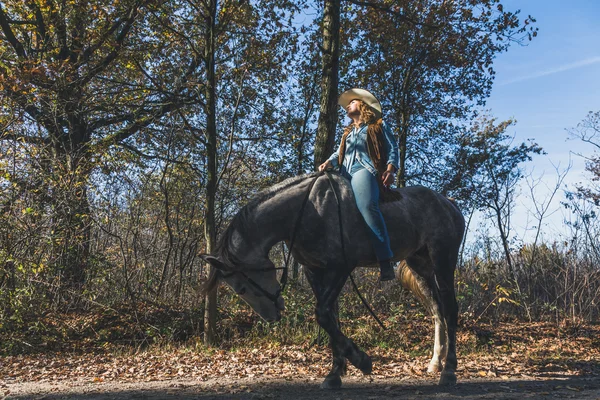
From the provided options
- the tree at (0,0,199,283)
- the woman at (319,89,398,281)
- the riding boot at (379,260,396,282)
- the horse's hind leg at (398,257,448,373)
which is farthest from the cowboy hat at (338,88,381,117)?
the tree at (0,0,199,283)

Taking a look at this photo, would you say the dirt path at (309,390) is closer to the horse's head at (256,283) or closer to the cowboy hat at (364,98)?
the horse's head at (256,283)

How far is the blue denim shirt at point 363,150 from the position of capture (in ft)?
17.9

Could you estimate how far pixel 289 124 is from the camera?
1482 cm

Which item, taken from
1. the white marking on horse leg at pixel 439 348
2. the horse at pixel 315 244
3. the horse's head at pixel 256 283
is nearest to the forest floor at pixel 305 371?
the white marking on horse leg at pixel 439 348

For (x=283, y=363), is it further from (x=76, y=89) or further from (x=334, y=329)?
(x=76, y=89)

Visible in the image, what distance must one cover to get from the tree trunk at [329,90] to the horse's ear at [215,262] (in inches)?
155

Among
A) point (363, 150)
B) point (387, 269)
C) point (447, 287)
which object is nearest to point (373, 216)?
point (387, 269)

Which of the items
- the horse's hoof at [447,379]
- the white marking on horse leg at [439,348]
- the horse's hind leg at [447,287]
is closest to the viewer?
the horse's hoof at [447,379]

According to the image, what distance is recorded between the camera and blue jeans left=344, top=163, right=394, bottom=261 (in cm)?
517

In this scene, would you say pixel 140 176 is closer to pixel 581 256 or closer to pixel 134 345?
pixel 134 345

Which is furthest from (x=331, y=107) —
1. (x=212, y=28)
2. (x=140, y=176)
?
(x=140, y=176)

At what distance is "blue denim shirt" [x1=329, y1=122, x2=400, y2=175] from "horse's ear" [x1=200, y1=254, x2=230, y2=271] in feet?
6.26

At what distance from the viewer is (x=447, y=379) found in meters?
5.44

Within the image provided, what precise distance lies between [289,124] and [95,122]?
5.68 meters
